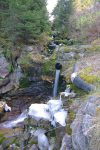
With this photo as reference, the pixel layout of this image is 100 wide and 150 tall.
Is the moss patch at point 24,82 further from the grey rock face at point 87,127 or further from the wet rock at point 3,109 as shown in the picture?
the grey rock face at point 87,127

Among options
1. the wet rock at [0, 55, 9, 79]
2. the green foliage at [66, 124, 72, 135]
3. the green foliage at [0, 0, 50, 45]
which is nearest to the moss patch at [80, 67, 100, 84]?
the green foliage at [66, 124, 72, 135]

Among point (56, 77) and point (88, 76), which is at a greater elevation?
point (88, 76)

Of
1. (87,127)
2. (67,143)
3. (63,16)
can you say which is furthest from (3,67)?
(87,127)

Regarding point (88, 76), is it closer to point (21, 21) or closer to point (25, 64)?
point (25, 64)

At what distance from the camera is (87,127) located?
431 centimetres

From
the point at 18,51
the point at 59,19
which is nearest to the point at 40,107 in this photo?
the point at 18,51

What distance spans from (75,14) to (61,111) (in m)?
12.4

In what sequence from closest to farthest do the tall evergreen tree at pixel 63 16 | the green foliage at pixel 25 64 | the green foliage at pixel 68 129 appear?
the green foliage at pixel 68 129, the green foliage at pixel 25 64, the tall evergreen tree at pixel 63 16

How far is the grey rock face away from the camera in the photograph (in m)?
Result: 4.14

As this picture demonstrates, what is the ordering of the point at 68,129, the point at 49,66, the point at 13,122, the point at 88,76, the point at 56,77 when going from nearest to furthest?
the point at 68,129 → the point at 88,76 → the point at 13,122 → the point at 56,77 → the point at 49,66

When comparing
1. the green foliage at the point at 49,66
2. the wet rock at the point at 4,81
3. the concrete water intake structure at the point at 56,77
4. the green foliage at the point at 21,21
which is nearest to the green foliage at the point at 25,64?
the green foliage at the point at 49,66

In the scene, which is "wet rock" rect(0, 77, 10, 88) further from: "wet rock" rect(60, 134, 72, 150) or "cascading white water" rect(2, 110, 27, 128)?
"wet rock" rect(60, 134, 72, 150)

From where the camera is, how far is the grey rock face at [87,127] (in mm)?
4141

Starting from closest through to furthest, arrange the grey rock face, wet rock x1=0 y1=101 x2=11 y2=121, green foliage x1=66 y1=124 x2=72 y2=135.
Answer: the grey rock face → green foliage x1=66 y1=124 x2=72 y2=135 → wet rock x1=0 y1=101 x2=11 y2=121
